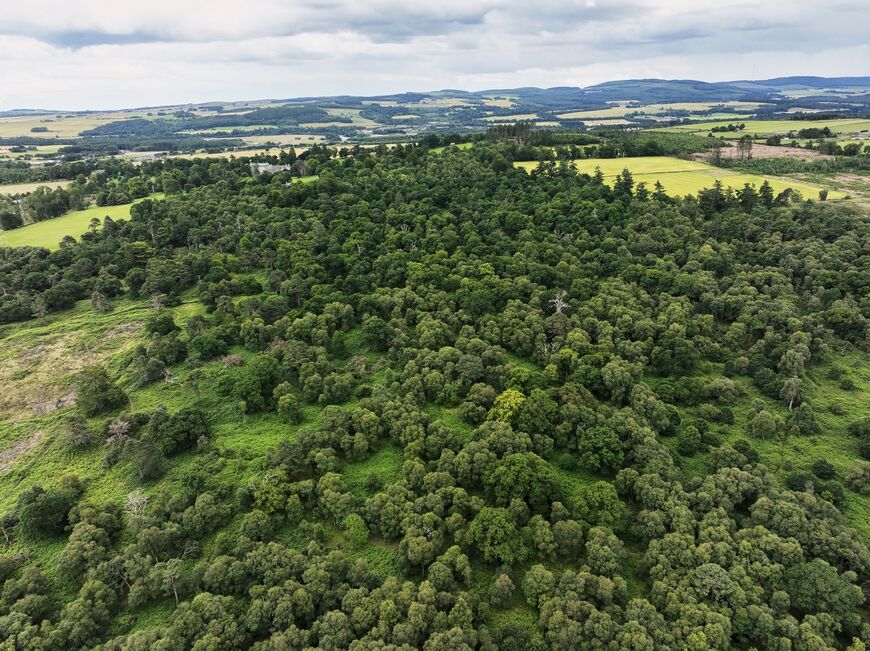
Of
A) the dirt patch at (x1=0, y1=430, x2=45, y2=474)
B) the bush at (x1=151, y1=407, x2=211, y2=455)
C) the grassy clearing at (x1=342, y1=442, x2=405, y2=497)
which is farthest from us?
the bush at (x1=151, y1=407, x2=211, y2=455)

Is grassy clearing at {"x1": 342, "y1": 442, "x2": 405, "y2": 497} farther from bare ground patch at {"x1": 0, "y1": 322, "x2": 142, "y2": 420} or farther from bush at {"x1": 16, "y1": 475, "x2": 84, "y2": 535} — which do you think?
bare ground patch at {"x1": 0, "y1": 322, "x2": 142, "y2": 420}

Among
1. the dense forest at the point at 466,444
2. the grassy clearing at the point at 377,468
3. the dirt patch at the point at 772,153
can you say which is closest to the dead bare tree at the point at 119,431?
the dense forest at the point at 466,444

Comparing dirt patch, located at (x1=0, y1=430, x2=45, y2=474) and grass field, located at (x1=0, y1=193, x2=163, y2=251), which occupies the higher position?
grass field, located at (x1=0, y1=193, x2=163, y2=251)

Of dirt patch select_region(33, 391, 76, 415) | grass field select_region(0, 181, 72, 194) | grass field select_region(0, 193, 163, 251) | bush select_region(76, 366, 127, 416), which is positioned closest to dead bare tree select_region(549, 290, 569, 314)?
bush select_region(76, 366, 127, 416)

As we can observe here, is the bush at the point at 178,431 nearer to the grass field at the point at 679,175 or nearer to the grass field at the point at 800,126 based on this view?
the grass field at the point at 679,175

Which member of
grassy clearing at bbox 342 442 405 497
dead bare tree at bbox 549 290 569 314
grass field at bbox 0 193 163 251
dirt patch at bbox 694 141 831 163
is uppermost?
dirt patch at bbox 694 141 831 163

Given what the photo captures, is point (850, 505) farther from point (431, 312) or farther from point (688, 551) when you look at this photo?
point (431, 312)

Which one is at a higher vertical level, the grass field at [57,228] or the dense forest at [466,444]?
the grass field at [57,228]
